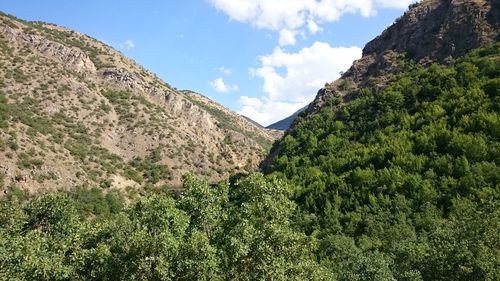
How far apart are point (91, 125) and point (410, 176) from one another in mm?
61621

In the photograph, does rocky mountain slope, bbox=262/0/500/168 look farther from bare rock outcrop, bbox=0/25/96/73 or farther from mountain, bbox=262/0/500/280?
bare rock outcrop, bbox=0/25/96/73

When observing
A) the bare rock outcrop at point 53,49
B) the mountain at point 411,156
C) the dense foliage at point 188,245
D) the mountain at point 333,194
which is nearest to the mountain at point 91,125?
the bare rock outcrop at point 53,49

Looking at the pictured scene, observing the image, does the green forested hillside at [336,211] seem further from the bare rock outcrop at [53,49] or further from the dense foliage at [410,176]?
the bare rock outcrop at [53,49]

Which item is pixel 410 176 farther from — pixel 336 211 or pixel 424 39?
pixel 424 39

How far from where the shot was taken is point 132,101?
316ft

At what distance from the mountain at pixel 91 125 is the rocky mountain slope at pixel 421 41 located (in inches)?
916

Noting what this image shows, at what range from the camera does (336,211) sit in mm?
49156

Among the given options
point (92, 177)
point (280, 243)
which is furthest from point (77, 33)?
point (280, 243)

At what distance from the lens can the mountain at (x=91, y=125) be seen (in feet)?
212

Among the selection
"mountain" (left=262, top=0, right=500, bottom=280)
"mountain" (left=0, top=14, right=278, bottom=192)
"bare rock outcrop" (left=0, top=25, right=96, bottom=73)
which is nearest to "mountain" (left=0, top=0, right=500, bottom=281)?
"mountain" (left=262, top=0, right=500, bottom=280)

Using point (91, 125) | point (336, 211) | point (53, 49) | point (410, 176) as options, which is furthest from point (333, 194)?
point (53, 49)

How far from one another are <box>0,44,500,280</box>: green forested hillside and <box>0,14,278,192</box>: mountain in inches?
300

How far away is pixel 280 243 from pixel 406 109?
150 ft

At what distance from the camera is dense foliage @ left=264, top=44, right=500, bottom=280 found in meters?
29.3
